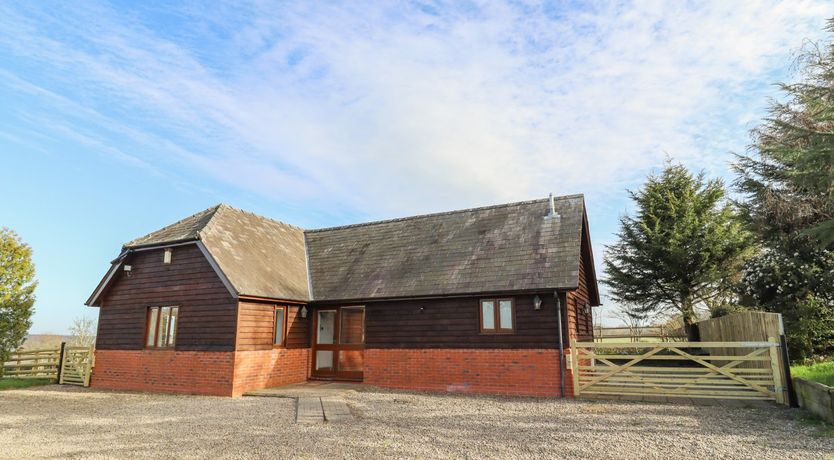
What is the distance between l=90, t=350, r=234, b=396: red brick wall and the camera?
12852mm

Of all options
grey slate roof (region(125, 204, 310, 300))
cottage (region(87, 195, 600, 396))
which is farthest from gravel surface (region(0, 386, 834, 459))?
grey slate roof (region(125, 204, 310, 300))

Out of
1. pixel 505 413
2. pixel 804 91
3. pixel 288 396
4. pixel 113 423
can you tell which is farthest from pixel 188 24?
pixel 804 91

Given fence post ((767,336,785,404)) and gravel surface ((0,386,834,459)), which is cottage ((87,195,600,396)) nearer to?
gravel surface ((0,386,834,459))

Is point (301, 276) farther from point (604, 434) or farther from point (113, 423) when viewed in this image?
point (604, 434)

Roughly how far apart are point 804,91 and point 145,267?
19419 mm

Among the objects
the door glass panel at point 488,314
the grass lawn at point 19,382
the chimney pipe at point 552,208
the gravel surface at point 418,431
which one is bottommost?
the grass lawn at point 19,382

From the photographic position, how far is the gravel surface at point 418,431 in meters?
6.80

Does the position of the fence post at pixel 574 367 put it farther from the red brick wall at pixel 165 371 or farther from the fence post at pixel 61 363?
the fence post at pixel 61 363

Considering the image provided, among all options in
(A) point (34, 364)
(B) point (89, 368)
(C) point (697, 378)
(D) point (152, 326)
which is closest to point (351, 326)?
(D) point (152, 326)

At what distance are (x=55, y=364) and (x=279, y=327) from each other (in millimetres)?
10015

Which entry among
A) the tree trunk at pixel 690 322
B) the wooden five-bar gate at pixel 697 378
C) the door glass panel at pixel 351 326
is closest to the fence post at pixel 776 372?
the wooden five-bar gate at pixel 697 378

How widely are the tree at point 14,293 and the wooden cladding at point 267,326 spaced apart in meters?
11.0

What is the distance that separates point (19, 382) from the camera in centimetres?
1678

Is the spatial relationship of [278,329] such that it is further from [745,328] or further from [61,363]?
[745,328]
